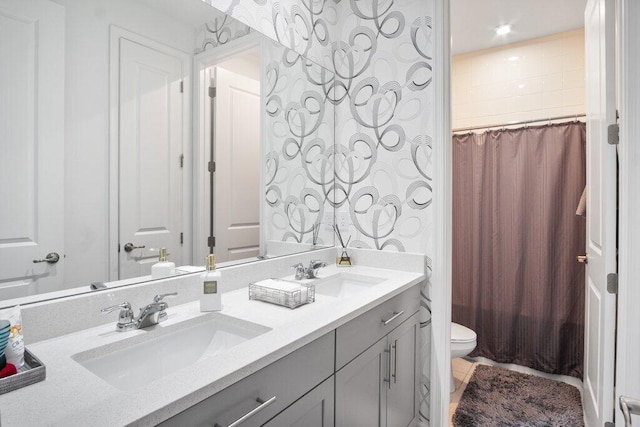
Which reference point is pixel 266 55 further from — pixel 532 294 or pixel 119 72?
A: pixel 532 294

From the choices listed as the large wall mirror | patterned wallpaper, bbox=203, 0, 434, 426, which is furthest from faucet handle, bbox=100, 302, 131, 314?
patterned wallpaper, bbox=203, 0, 434, 426

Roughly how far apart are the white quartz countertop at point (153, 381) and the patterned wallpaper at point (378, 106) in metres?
0.77

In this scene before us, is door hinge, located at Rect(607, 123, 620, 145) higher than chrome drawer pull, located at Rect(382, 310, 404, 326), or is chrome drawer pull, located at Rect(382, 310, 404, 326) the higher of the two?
door hinge, located at Rect(607, 123, 620, 145)

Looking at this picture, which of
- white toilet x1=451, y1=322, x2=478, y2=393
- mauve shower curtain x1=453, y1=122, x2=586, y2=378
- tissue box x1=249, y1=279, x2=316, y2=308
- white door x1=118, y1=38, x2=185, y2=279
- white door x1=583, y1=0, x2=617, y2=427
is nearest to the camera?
white door x1=118, y1=38, x2=185, y2=279

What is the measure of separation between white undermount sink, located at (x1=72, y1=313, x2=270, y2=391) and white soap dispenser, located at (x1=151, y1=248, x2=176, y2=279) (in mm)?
226

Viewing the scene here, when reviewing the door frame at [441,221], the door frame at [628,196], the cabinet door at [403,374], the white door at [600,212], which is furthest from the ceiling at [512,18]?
the cabinet door at [403,374]

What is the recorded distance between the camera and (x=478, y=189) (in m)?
2.80

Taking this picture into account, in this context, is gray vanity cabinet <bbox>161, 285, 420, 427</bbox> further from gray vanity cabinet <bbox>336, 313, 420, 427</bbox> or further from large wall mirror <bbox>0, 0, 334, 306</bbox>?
large wall mirror <bbox>0, 0, 334, 306</bbox>

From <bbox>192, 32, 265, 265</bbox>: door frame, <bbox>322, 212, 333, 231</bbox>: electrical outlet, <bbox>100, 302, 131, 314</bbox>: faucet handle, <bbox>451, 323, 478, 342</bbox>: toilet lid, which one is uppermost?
<bbox>192, 32, 265, 265</bbox>: door frame

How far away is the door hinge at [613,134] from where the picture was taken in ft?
4.93

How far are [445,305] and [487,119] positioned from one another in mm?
1874

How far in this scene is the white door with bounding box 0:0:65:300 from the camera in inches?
35.0

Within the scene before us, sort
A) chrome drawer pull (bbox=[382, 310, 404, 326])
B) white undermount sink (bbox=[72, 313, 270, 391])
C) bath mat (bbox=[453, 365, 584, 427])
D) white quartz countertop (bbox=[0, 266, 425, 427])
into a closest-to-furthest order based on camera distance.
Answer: white quartz countertop (bbox=[0, 266, 425, 427]) < white undermount sink (bbox=[72, 313, 270, 391]) < chrome drawer pull (bbox=[382, 310, 404, 326]) < bath mat (bbox=[453, 365, 584, 427])

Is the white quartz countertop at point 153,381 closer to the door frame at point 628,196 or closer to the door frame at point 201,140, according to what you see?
the door frame at point 201,140
